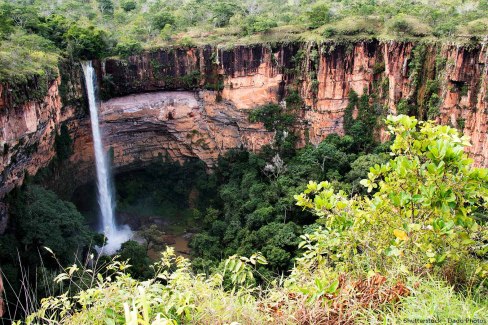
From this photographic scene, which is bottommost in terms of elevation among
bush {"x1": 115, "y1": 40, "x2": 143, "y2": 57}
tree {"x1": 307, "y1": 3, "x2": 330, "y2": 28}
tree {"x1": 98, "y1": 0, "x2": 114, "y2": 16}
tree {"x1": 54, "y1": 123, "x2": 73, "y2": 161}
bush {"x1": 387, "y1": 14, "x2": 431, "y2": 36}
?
tree {"x1": 54, "y1": 123, "x2": 73, "y2": 161}

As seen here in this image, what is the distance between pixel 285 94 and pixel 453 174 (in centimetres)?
1761

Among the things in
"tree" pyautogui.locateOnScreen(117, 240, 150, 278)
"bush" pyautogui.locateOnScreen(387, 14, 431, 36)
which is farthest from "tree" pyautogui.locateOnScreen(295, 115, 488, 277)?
"bush" pyautogui.locateOnScreen(387, 14, 431, 36)

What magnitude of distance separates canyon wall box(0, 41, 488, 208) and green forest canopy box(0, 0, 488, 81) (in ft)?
2.33

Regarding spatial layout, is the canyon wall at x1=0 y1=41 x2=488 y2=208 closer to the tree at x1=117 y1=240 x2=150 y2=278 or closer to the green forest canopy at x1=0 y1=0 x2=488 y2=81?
the green forest canopy at x1=0 y1=0 x2=488 y2=81

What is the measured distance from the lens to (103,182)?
68.3 ft

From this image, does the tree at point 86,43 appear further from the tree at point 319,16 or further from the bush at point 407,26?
the bush at point 407,26

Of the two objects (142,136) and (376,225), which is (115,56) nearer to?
(142,136)

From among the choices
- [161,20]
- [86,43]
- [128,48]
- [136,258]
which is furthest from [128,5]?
[136,258]

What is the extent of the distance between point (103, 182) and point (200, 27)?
941cm

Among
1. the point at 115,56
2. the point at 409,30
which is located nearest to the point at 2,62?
the point at 115,56

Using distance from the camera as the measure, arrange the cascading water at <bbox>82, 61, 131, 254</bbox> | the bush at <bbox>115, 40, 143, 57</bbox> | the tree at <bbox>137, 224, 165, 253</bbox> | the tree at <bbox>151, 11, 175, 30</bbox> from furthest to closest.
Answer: the tree at <bbox>151, 11, 175, 30</bbox> < the bush at <bbox>115, 40, 143, 57</bbox> < the cascading water at <bbox>82, 61, 131, 254</bbox> < the tree at <bbox>137, 224, 165, 253</bbox>

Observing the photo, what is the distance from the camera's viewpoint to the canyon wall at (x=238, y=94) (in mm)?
15961

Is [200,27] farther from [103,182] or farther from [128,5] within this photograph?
[103,182]

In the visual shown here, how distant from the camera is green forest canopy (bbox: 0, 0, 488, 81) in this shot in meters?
16.0
